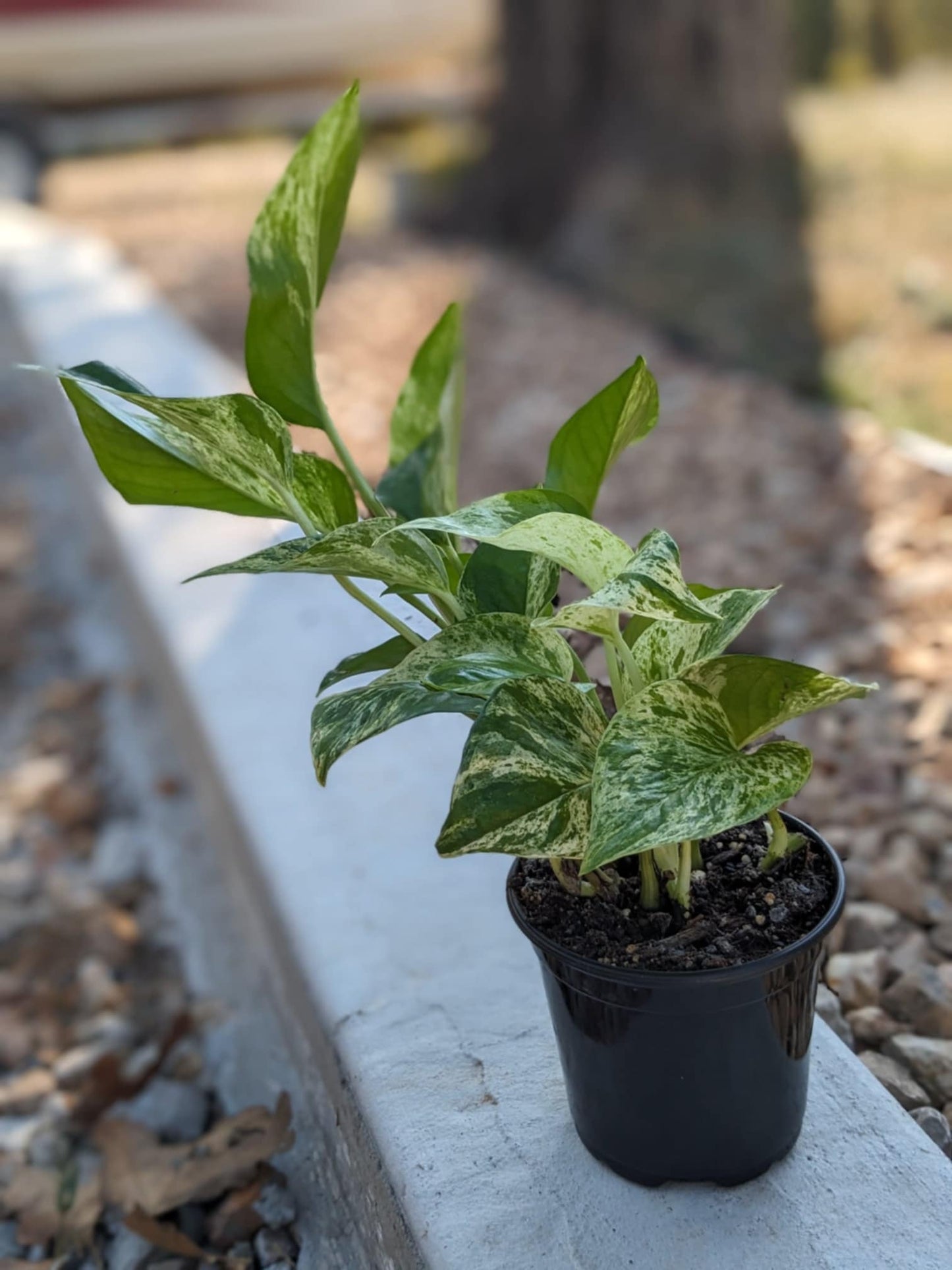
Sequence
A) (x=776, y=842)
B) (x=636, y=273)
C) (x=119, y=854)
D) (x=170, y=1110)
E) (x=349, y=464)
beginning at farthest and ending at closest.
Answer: (x=636, y=273) → (x=119, y=854) → (x=170, y=1110) → (x=349, y=464) → (x=776, y=842)

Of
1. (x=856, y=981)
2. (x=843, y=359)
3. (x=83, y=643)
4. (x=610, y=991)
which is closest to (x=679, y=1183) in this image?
(x=610, y=991)

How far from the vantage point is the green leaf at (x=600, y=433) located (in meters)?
0.91

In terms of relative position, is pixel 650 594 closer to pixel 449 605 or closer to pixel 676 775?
pixel 676 775

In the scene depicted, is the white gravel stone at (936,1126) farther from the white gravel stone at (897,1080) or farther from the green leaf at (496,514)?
the green leaf at (496,514)

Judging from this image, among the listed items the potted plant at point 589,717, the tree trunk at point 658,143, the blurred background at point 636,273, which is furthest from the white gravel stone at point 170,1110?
the tree trunk at point 658,143

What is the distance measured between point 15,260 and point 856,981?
4185mm

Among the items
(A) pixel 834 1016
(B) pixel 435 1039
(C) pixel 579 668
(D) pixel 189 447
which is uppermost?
(D) pixel 189 447

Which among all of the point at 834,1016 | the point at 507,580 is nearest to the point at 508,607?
the point at 507,580

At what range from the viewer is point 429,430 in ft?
3.78

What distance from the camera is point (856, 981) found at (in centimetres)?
132

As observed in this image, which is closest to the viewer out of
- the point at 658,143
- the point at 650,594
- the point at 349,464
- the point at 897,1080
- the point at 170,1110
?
the point at 650,594

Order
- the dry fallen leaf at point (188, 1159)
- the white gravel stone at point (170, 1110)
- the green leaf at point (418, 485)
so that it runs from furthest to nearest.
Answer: the white gravel stone at point (170, 1110)
the dry fallen leaf at point (188, 1159)
the green leaf at point (418, 485)

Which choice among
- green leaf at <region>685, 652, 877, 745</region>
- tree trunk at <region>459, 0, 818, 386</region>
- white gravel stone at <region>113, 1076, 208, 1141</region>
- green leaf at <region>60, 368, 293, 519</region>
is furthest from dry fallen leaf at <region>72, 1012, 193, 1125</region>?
tree trunk at <region>459, 0, 818, 386</region>

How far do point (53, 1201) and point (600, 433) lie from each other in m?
0.98
